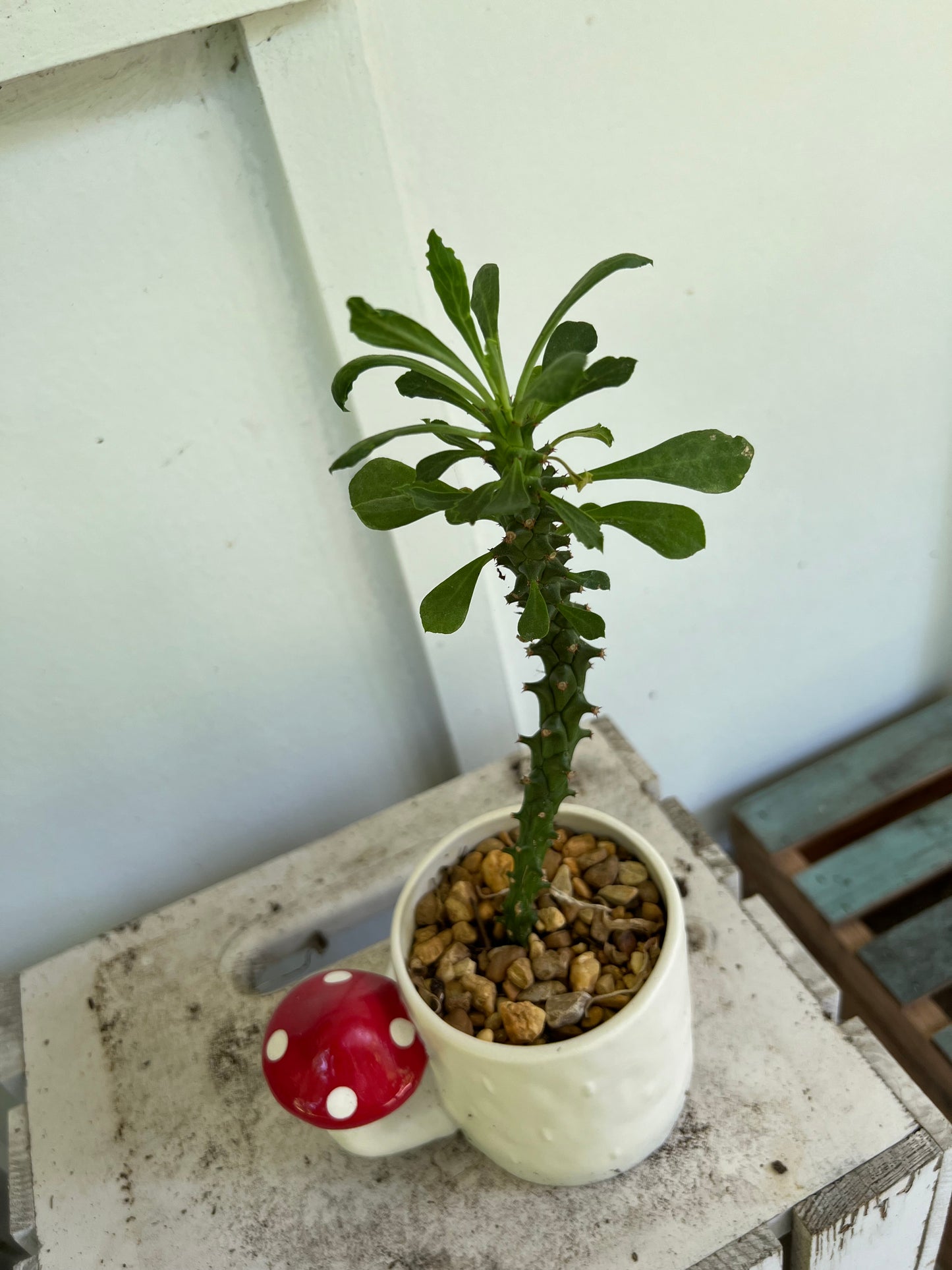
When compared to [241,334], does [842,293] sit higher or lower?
lower

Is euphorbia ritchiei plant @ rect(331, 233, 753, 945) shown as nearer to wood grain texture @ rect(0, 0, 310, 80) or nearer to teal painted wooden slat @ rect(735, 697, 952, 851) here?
wood grain texture @ rect(0, 0, 310, 80)

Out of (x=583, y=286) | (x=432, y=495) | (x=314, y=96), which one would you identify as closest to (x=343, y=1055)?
(x=432, y=495)

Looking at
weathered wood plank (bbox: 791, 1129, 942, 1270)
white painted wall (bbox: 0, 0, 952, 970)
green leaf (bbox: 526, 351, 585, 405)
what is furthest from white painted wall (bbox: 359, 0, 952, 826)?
weathered wood plank (bbox: 791, 1129, 942, 1270)

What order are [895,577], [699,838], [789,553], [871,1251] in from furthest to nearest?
[895,577] < [789,553] < [699,838] < [871,1251]

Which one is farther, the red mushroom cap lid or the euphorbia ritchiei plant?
the red mushroom cap lid

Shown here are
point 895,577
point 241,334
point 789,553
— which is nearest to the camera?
point 241,334

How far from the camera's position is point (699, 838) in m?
0.87

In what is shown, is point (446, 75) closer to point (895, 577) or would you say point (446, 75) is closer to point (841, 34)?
point (841, 34)

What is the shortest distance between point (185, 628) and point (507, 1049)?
522 mm

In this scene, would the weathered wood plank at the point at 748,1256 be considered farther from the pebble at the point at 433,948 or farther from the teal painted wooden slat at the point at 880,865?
the teal painted wooden slat at the point at 880,865

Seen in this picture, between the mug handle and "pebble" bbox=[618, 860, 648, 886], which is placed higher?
"pebble" bbox=[618, 860, 648, 886]

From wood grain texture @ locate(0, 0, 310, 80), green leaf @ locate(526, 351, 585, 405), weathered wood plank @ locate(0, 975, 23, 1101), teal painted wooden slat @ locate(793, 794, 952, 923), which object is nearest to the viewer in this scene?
green leaf @ locate(526, 351, 585, 405)

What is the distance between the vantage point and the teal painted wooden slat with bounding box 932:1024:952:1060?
3.14ft

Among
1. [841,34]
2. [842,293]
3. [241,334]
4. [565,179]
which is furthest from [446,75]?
[842,293]
